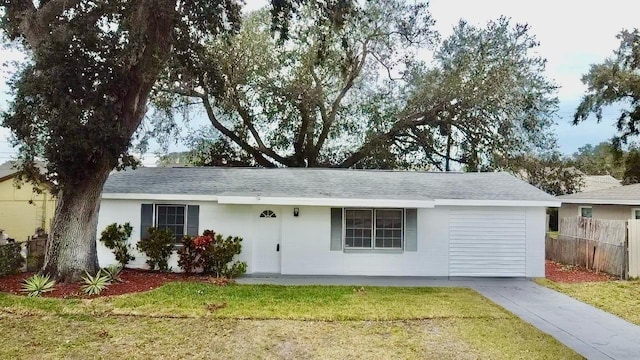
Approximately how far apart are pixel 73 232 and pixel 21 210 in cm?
1105

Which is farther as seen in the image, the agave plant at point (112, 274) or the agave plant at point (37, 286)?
the agave plant at point (112, 274)

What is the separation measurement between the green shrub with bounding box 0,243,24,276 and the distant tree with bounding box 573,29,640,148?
91.4ft

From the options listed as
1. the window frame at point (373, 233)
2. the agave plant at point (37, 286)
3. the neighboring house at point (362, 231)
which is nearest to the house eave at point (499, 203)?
the neighboring house at point (362, 231)

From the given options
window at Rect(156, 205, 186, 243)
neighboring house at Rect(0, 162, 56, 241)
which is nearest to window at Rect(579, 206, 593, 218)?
window at Rect(156, 205, 186, 243)

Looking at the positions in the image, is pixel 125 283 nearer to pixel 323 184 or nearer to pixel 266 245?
pixel 266 245

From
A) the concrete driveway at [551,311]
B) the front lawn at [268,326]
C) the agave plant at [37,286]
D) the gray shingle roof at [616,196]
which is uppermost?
the gray shingle roof at [616,196]

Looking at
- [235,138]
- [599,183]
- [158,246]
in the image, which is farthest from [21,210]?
[599,183]

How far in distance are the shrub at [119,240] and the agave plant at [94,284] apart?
1.91 meters

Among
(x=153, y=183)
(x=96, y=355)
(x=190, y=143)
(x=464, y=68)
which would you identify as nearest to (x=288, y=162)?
(x=190, y=143)

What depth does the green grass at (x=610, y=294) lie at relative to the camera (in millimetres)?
9500

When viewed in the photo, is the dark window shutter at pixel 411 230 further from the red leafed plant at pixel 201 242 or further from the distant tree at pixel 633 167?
the distant tree at pixel 633 167

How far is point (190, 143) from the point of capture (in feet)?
81.8

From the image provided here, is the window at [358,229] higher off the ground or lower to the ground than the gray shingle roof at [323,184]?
lower

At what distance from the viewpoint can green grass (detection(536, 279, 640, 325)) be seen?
950 centimetres
